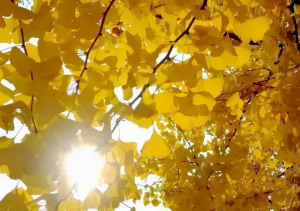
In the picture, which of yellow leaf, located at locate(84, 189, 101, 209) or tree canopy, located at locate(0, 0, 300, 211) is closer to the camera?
tree canopy, located at locate(0, 0, 300, 211)

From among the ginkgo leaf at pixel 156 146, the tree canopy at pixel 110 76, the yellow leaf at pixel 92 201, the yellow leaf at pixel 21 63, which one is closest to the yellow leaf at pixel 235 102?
the tree canopy at pixel 110 76

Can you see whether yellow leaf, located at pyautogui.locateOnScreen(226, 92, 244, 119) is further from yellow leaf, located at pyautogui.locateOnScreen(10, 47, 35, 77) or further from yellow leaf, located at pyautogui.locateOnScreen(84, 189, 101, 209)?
yellow leaf, located at pyautogui.locateOnScreen(10, 47, 35, 77)

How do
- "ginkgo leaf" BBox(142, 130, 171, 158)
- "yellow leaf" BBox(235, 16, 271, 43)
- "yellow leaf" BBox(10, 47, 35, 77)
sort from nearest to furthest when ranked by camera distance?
"yellow leaf" BBox(10, 47, 35, 77) → "yellow leaf" BBox(235, 16, 271, 43) → "ginkgo leaf" BBox(142, 130, 171, 158)

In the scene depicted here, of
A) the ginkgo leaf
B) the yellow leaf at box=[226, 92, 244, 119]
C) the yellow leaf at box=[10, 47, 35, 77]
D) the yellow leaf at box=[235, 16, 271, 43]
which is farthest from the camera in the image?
the yellow leaf at box=[226, 92, 244, 119]

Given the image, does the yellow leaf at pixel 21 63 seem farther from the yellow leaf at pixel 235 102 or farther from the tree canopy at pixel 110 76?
the yellow leaf at pixel 235 102

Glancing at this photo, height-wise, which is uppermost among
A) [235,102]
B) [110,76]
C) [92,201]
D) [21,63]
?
[235,102]

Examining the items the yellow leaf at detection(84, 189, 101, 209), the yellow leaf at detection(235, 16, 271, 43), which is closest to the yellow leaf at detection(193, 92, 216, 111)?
the yellow leaf at detection(235, 16, 271, 43)

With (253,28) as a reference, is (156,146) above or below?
below

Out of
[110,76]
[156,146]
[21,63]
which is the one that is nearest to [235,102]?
[156,146]

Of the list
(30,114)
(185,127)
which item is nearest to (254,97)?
(185,127)

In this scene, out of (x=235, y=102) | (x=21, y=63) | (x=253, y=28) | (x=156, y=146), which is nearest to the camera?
(x=21, y=63)

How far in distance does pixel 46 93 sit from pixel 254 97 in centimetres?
75

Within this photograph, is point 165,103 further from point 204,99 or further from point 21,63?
point 21,63

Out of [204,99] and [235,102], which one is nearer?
[204,99]
